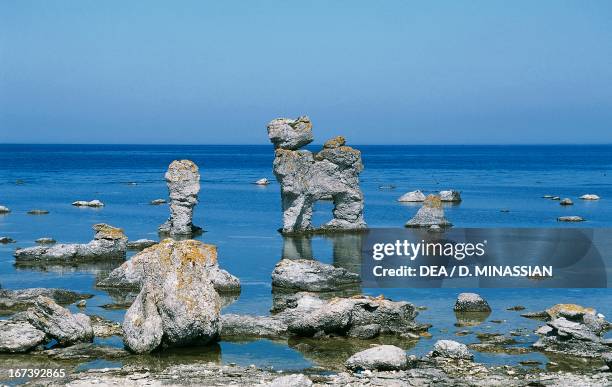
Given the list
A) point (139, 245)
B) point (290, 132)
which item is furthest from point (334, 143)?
point (139, 245)

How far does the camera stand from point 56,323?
87.8 ft

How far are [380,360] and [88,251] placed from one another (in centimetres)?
2511

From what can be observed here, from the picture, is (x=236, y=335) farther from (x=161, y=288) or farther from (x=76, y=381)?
(x=76, y=381)

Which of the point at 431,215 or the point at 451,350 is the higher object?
the point at 431,215

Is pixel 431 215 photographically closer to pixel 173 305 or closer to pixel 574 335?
pixel 574 335

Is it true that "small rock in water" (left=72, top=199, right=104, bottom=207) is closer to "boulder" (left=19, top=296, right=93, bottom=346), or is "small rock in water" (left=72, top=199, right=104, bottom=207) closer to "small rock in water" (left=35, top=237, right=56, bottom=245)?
"small rock in water" (left=35, top=237, right=56, bottom=245)

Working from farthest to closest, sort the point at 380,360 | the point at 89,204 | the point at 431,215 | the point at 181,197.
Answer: the point at 89,204, the point at 431,215, the point at 181,197, the point at 380,360

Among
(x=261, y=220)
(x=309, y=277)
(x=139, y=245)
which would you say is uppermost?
(x=309, y=277)

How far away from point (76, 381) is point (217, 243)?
30518 millimetres

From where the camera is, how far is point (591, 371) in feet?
80.1

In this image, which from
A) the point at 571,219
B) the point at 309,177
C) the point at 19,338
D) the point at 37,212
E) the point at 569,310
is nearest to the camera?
the point at 19,338

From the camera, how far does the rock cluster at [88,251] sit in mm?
44969

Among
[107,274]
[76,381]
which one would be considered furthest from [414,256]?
[76,381]

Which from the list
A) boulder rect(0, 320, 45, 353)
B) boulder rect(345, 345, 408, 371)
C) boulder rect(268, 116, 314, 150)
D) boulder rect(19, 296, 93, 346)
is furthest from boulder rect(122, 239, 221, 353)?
boulder rect(268, 116, 314, 150)
